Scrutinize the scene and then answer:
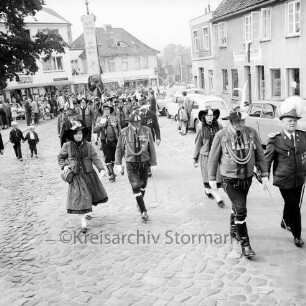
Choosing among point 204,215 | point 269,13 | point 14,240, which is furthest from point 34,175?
point 269,13

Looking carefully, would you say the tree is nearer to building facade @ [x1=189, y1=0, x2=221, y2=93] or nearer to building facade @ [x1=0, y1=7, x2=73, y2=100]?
building facade @ [x1=189, y1=0, x2=221, y2=93]

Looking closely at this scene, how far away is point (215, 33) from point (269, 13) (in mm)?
7726

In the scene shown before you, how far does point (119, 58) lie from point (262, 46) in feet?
133

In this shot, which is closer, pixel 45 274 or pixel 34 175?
pixel 45 274

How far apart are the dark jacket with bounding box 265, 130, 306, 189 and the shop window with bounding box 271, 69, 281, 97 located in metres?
15.9

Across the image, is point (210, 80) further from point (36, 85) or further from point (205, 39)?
point (36, 85)

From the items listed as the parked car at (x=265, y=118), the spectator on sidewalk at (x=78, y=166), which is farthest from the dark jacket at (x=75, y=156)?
the parked car at (x=265, y=118)

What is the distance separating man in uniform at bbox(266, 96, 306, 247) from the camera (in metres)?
5.07

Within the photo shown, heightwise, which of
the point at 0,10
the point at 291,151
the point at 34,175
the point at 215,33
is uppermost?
the point at 0,10

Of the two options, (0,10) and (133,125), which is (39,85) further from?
(133,125)

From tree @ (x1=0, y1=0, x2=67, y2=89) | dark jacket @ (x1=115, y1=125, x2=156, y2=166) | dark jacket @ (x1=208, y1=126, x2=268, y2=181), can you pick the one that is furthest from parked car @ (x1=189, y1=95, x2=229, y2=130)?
tree @ (x1=0, y1=0, x2=67, y2=89)

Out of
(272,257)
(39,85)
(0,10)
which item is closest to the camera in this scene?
(272,257)

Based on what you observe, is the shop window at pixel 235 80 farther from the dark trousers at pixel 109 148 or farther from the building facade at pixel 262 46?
the dark trousers at pixel 109 148

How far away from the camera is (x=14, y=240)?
6.54 metres
